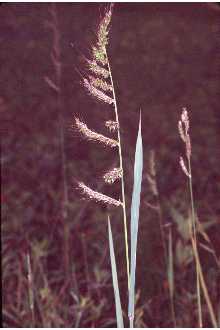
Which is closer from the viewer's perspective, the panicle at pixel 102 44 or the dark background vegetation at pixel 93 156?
the panicle at pixel 102 44

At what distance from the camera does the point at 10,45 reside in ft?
11.2

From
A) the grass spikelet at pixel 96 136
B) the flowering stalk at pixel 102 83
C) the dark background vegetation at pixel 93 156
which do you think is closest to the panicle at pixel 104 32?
the flowering stalk at pixel 102 83

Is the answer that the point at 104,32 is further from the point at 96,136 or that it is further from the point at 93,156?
the point at 93,156

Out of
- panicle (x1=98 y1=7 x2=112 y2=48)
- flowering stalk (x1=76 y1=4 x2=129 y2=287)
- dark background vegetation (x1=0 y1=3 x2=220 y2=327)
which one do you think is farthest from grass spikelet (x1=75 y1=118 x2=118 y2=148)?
dark background vegetation (x1=0 y1=3 x2=220 y2=327)

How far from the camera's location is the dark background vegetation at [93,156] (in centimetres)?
170

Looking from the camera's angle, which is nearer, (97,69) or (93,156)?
(97,69)

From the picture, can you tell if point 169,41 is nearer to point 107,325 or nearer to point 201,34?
point 201,34

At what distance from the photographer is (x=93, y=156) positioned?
9.72 feet

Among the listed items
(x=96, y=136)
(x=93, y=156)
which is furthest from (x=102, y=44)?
(x=93, y=156)

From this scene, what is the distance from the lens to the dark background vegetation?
1701 mm

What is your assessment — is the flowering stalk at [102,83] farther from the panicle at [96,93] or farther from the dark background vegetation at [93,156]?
the dark background vegetation at [93,156]

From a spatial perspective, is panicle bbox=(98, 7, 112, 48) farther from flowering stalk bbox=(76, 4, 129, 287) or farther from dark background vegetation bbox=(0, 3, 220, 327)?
dark background vegetation bbox=(0, 3, 220, 327)

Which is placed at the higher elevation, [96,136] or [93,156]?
[93,156]

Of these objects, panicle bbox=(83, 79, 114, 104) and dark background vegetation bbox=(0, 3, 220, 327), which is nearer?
panicle bbox=(83, 79, 114, 104)
